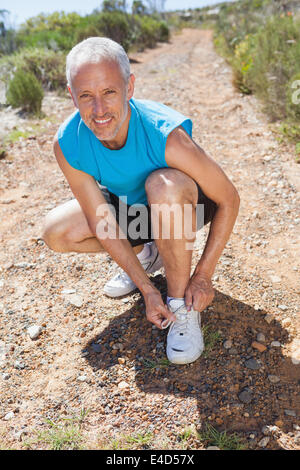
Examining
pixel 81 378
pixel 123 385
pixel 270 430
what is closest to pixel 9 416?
pixel 81 378

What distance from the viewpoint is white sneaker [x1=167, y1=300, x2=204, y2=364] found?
163 centimetres

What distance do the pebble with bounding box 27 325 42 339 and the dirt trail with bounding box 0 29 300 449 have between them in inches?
1.4

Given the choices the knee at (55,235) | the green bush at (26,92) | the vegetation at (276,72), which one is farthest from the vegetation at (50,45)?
the knee at (55,235)

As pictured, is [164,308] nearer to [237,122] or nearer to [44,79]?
[237,122]

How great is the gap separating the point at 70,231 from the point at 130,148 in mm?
507

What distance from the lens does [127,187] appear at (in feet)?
6.03

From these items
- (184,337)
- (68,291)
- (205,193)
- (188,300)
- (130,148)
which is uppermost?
(130,148)

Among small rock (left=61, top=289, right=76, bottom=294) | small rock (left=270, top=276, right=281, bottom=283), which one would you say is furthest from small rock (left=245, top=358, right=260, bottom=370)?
small rock (left=61, top=289, right=76, bottom=294)

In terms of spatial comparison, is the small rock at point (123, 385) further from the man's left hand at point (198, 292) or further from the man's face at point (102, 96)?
the man's face at point (102, 96)

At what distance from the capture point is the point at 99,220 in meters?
1.83

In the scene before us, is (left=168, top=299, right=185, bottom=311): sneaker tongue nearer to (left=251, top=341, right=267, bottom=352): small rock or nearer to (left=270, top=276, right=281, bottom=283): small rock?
(left=251, top=341, right=267, bottom=352): small rock

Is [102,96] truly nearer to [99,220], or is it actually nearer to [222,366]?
[99,220]

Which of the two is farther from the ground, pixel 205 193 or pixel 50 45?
pixel 205 193

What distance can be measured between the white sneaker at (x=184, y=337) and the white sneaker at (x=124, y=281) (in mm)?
389
